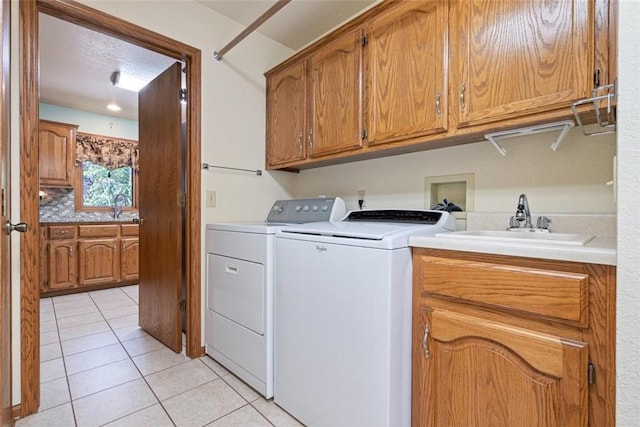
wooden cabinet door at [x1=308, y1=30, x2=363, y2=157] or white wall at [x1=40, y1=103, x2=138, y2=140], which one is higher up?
white wall at [x1=40, y1=103, x2=138, y2=140]

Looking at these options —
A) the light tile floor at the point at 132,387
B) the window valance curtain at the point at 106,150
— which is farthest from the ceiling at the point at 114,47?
the light tile floor at the point at 132,387

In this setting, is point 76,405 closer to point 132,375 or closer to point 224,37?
point 132,375

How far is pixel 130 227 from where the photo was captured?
4.11 meters

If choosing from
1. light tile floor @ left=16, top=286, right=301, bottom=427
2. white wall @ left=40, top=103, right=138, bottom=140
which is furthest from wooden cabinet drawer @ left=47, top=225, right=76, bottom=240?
white wall @ left=40, top=103, right=138, bottom=140

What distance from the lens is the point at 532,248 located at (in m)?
0.92

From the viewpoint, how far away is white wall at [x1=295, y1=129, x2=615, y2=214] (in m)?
1.30

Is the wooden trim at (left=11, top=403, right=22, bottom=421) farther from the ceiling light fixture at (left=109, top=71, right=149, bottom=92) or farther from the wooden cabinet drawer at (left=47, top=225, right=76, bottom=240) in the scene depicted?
the ceiling light fixture at (left=109, top=71, right=149, bottom=92)

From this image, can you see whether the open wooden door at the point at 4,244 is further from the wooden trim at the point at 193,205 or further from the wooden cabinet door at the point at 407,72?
the wooden cabinet door at the point at 407,72

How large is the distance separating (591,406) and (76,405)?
2.18 metres

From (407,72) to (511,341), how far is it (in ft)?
4.20

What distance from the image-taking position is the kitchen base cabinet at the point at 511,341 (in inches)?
33.2

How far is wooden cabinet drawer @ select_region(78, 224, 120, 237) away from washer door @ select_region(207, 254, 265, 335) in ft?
8.72

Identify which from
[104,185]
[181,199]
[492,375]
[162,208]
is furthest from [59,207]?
[492,375]

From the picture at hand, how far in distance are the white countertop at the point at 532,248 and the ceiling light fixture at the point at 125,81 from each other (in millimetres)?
→ 3504
